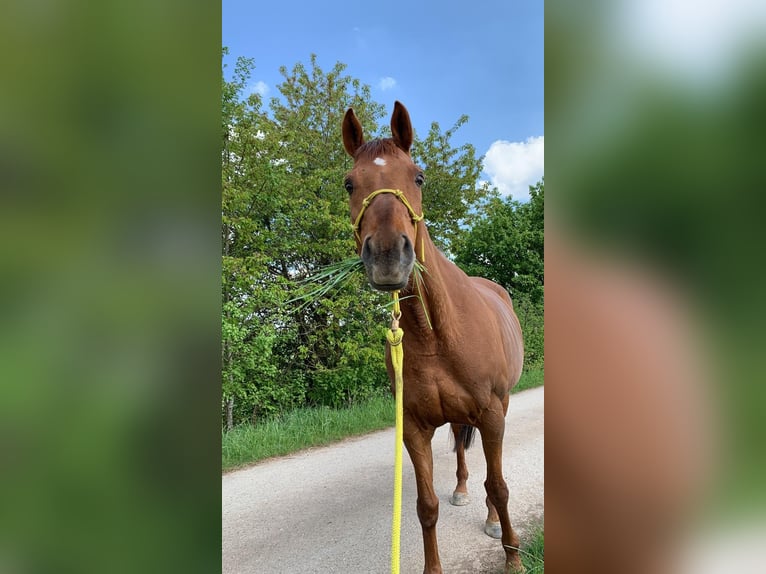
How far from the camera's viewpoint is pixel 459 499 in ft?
12.0

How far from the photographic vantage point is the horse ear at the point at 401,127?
81.5 inches

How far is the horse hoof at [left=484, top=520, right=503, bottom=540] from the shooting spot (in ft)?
10.2

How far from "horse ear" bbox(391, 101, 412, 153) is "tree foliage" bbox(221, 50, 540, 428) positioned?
2.46 meters

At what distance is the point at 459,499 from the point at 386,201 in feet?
10.1

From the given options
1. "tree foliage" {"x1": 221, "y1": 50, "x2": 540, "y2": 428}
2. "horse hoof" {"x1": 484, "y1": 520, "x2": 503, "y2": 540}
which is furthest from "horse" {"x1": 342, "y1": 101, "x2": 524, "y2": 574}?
"tree foliage" {"x1": 221, "y1": 50, "x2": 540, "y2": 428}

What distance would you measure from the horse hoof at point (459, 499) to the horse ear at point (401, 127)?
3.12 m

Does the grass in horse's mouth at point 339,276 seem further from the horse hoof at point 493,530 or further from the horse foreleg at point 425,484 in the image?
the horse hoof at point 493,530

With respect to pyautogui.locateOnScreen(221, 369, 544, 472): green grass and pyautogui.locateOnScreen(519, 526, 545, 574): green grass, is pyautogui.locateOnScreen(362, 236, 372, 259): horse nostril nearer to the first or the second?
pyautogui.locateOnScreen(519, 526, 545, 574): green grass
